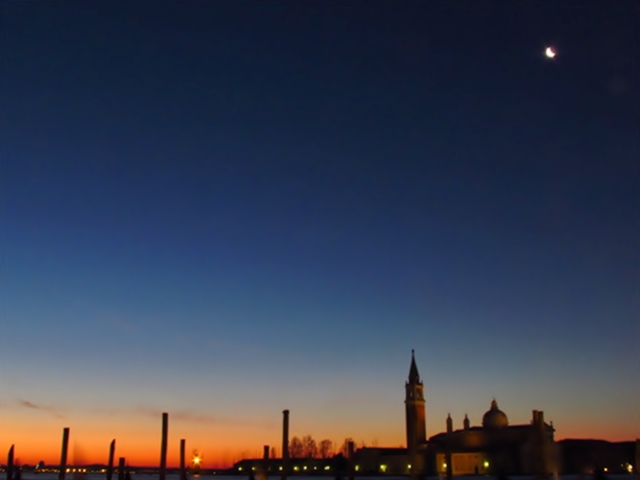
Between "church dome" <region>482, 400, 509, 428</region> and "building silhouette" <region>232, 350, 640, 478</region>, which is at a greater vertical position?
"church dome" <region>482, 400, 509, 428</region>

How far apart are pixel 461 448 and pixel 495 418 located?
8242 mm

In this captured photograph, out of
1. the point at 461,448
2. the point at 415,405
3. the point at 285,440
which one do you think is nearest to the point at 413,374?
the point at 415,405

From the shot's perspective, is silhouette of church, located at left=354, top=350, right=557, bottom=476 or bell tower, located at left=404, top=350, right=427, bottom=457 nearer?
silhouette of church, located at left=354, top=350, right=557, bottom=476

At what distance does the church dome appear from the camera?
113m

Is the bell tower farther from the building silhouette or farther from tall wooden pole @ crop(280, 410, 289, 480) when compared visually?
tall wooden pole @ crop(280, 410, 289, 480)

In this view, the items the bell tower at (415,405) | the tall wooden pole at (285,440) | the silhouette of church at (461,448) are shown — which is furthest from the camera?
the bell tower at (415,405)

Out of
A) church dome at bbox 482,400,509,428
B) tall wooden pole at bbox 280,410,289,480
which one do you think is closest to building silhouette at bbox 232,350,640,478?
church dome at bbox 482,400,509,428

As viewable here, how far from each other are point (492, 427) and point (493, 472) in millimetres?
7601

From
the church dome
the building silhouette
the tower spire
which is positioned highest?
the tower spire

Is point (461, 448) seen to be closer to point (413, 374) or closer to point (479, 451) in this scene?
point (479, 451)

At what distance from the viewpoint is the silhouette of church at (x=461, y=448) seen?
10488 cm

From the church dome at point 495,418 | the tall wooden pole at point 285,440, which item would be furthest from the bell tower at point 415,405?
the tall wooden pole at point 285,440

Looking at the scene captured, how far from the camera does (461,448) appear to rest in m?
109

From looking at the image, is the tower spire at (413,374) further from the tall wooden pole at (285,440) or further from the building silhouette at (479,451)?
the tall wooden pole at (285,440)
